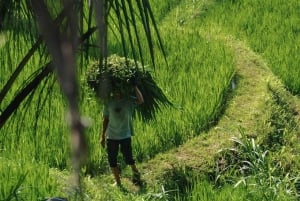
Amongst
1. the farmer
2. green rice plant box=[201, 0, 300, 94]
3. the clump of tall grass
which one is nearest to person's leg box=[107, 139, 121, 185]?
the farmer

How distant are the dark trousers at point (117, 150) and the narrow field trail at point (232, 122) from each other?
0.20 m

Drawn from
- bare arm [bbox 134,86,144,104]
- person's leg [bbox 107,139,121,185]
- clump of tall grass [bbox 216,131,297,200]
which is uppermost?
bare arm [bbox 134,86,144,104]

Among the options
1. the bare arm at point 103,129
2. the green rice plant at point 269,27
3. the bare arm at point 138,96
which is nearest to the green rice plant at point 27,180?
the bare arm at point 103,129

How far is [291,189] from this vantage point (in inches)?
123

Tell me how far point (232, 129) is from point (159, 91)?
29.7 inches

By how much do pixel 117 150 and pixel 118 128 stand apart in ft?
0.44

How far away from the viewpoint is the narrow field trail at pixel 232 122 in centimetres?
365

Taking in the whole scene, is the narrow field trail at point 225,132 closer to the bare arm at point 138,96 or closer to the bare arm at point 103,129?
the bare arm at point 103,129

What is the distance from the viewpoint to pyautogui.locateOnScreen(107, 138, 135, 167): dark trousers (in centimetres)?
336

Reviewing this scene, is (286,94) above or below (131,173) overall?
Answer: above

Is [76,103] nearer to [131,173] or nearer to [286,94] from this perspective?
[131,173]

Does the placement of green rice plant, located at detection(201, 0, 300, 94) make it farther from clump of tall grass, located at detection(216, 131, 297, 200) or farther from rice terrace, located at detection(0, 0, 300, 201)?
clump of tall grass, located at detection(216, 131, 297, 200)

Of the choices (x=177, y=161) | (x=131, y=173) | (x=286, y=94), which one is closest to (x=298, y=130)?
(x=286, y=94)

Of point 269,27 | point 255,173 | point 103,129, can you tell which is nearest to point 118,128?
point 103,129
